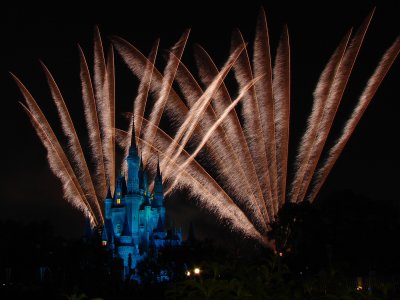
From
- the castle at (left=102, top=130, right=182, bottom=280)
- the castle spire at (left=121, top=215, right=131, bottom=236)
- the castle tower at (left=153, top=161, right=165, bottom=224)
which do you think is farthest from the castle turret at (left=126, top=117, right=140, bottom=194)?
the castle tower at (left=153, top=161, right=165, bottom=224)

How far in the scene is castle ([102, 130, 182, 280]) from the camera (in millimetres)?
75000

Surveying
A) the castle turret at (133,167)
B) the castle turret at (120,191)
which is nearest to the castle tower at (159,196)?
the castle turret at (120,191)

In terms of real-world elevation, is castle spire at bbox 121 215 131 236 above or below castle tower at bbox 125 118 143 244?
below

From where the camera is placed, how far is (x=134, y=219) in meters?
78.1

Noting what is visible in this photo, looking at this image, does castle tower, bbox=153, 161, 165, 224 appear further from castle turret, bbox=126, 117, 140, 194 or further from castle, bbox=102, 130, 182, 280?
castle turret, bbox=126, 117, 140, 194

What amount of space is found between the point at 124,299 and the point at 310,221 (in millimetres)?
29433

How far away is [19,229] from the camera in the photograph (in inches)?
2251

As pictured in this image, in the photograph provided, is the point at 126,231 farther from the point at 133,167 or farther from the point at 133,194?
the point at 133,167

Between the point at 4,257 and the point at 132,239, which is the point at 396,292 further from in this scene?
the point at 132,239

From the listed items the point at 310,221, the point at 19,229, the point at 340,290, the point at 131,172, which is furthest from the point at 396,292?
the point at 131,172

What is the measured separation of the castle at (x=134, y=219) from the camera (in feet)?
246

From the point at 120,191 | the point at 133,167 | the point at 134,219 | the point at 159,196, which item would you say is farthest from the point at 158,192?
the point at 133,167

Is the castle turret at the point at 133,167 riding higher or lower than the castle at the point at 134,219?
higher

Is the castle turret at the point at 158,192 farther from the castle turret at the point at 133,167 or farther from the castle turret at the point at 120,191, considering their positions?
the castle turret at the point at 133,167
